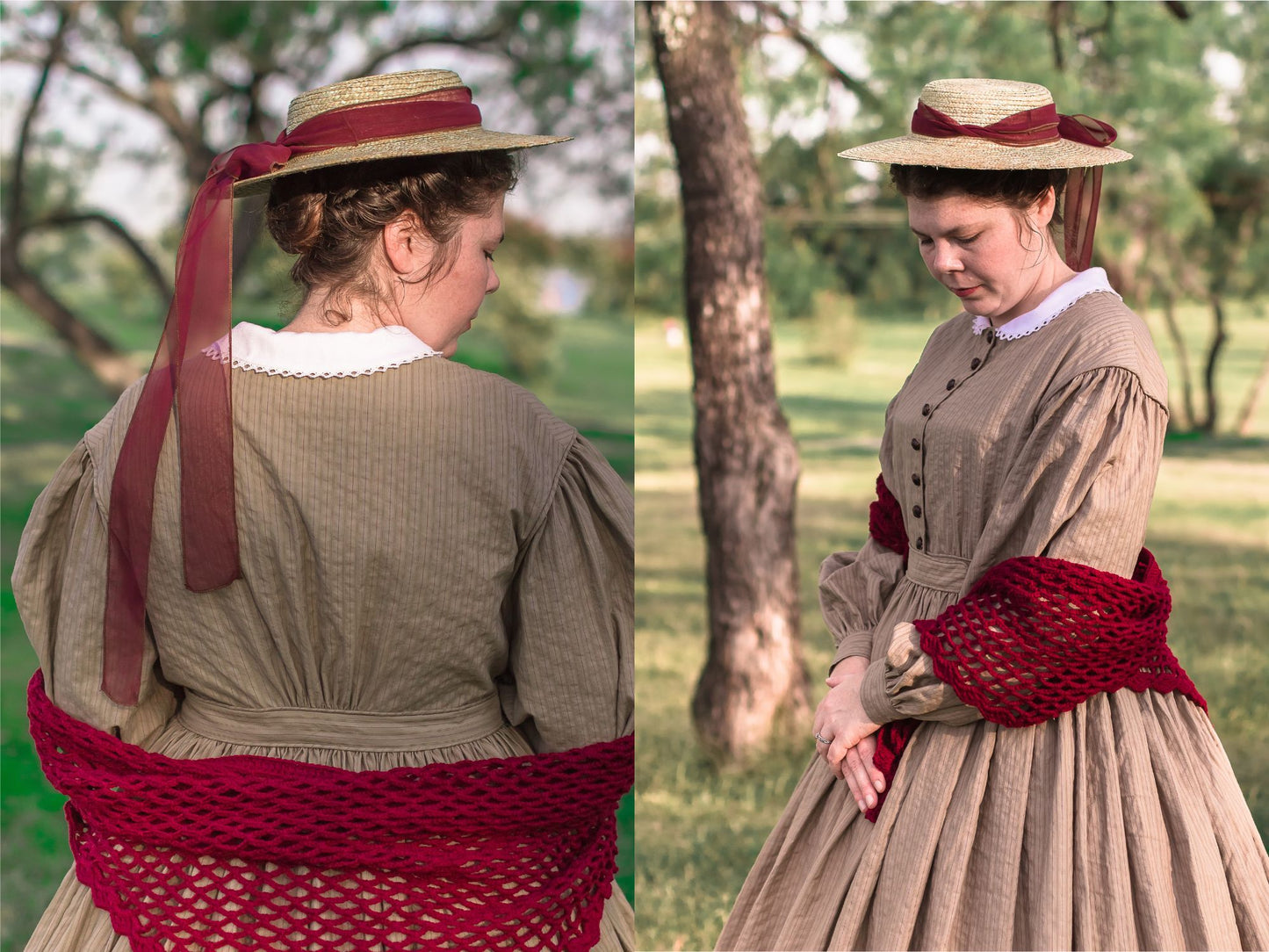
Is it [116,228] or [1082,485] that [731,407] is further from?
[116,228]

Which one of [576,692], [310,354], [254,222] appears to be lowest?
[576,692]

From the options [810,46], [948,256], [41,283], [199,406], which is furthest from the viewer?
[41,283]

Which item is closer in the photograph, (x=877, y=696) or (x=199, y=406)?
(x=199, y=406)

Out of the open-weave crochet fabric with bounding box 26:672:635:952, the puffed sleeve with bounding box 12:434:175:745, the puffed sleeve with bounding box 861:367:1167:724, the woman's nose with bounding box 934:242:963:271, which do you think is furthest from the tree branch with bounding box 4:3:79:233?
the puffed sleeve with bounding box 861:367:1167:724

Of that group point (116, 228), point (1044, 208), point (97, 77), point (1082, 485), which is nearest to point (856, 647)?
point (1082, 485)

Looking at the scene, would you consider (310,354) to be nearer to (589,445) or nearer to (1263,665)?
(589,445)

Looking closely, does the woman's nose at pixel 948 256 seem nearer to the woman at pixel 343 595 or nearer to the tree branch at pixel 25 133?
the woman at pixel 343 595

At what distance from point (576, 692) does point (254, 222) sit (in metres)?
0.78

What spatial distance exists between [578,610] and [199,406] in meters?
0.51

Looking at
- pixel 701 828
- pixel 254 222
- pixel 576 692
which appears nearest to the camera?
pixel 576 692

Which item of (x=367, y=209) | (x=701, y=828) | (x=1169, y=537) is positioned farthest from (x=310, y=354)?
(x=1169, y=537)

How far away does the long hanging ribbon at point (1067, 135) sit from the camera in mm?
1547

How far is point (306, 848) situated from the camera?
4.52ft

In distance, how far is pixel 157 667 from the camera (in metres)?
1.51
